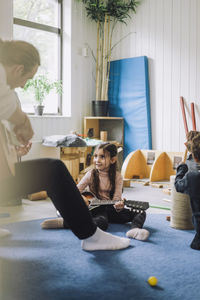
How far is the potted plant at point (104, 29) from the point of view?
3963mm

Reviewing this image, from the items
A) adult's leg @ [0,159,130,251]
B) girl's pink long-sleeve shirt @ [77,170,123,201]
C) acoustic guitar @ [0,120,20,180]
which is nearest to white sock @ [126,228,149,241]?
girl's pink long-sleeve shirt @ [77,170,123,201]

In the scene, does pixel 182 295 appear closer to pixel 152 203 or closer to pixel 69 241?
pixel 69 241

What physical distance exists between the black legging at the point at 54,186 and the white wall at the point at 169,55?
2.57m

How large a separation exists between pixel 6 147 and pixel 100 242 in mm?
840

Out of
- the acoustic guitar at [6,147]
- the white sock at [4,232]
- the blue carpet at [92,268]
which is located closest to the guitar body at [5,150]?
the acoustic guitar at [6,147]

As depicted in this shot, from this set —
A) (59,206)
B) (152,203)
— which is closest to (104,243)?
(59,206)

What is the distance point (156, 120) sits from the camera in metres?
3.98

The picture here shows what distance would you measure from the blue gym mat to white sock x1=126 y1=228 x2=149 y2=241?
2.15 meters

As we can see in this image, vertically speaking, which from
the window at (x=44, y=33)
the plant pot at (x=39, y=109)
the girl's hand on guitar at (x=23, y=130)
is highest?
the window at (x=44, y=33)

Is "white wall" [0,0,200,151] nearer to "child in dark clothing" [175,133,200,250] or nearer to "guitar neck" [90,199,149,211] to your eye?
"guitar neck" [90,199,149,211]

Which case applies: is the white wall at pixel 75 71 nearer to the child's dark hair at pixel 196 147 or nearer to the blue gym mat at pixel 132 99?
the blue gym mat at pixel 132 99

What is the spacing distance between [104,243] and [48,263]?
0.26 meters

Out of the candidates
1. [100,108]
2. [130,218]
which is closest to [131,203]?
[130,218]

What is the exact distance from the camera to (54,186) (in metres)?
1.30
